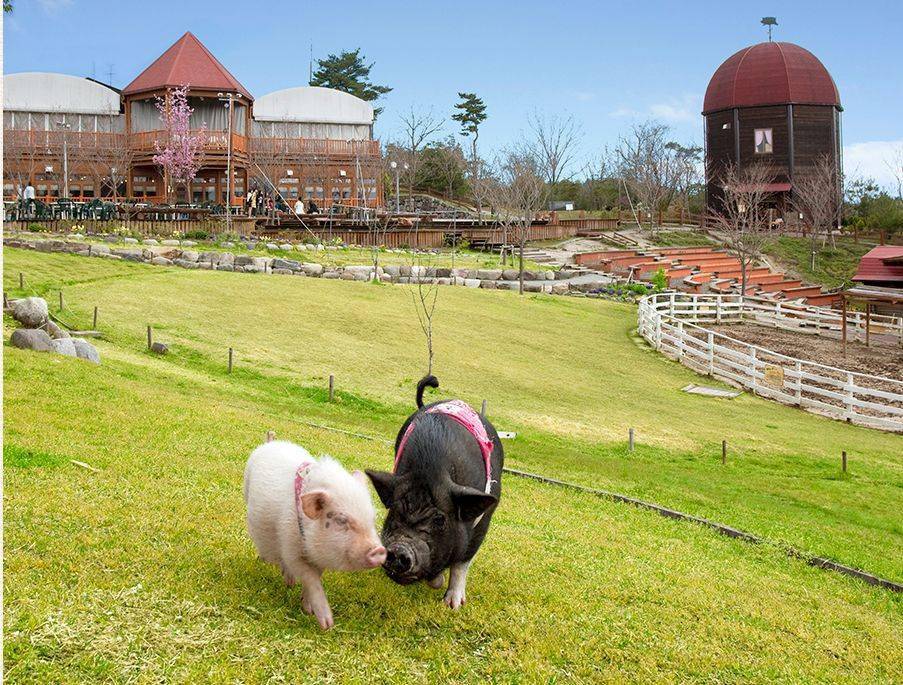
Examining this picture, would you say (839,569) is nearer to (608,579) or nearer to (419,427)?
(608,579)

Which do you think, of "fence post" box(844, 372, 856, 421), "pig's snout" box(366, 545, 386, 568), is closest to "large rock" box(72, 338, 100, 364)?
"pig's snout" box(366, 545, 386, 568)

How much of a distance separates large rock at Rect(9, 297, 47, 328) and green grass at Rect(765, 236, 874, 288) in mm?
43343

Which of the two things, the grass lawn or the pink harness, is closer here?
the grass lawn

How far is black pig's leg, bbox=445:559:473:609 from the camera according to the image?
5.18 m

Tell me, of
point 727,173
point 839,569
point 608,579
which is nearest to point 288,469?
point 608,579

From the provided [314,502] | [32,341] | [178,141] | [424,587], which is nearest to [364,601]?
[424,587]

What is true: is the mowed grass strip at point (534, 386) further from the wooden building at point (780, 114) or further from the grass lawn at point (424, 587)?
the wooden building at point (780, 114)

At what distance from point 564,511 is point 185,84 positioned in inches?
1930

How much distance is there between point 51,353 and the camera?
14539 mm

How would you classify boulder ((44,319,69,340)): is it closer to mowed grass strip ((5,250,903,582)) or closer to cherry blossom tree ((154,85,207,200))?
mowed grass strip ((5,250,903,582))

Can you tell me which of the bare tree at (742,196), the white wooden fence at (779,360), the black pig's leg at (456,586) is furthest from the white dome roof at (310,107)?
the black pig's leg at (456,586)

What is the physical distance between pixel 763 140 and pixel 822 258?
11635 millimetres

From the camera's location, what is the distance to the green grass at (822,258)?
50.4m

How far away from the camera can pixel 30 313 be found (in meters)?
17.3
